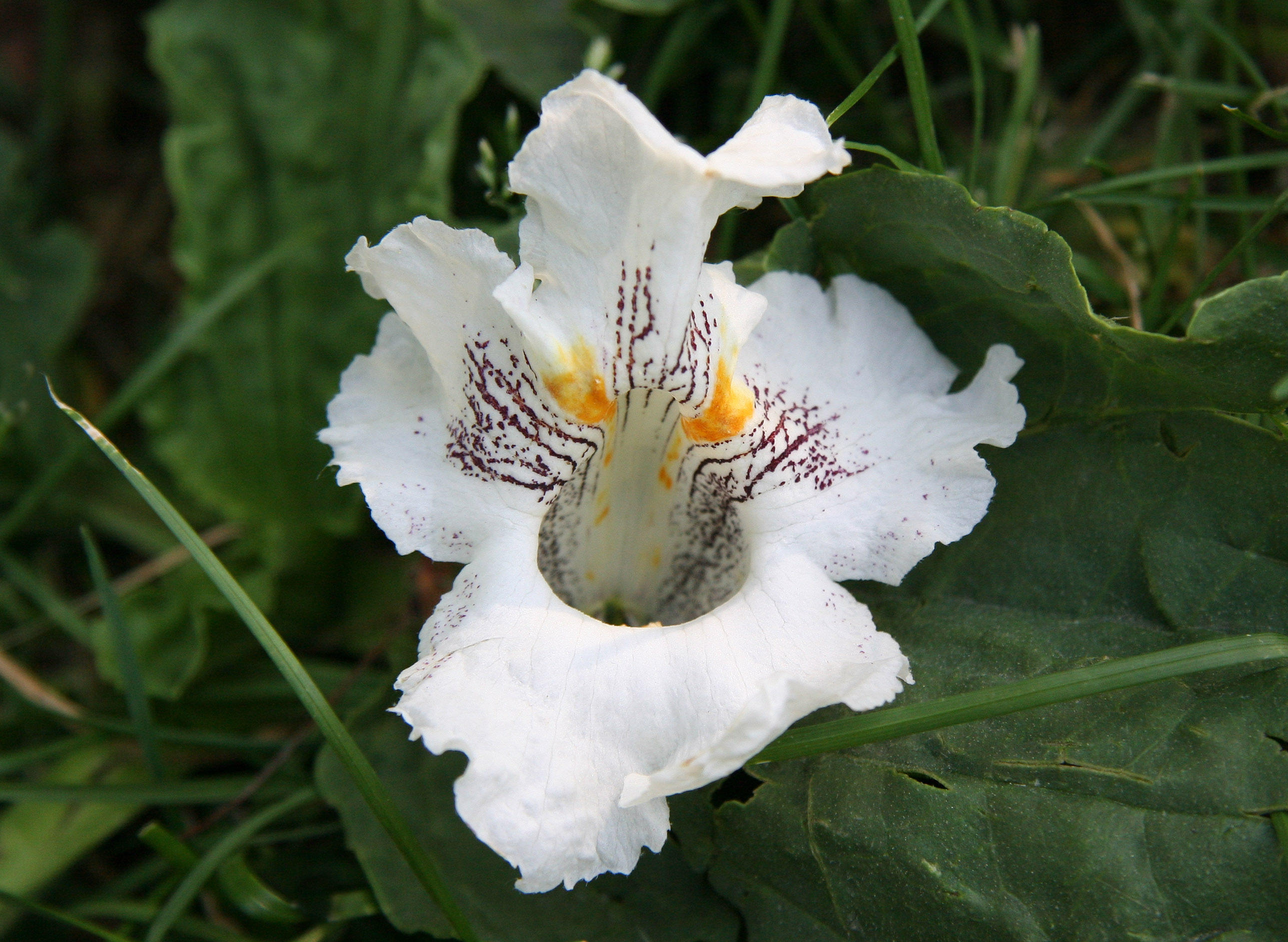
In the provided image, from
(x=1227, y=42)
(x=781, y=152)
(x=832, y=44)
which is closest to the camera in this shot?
(x=781, y=152)

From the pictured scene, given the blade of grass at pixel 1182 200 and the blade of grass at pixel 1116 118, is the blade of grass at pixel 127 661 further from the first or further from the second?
the blade of grass at pixel 1116 118

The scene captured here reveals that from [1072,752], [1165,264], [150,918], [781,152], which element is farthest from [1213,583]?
[150,918]

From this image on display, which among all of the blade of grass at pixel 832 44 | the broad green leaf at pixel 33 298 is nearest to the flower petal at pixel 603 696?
the blade of grass at pixel 832 44

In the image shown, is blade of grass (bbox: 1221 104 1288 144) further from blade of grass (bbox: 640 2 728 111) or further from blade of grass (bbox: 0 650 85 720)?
blade of grass (bbox: 0 650 85 720)

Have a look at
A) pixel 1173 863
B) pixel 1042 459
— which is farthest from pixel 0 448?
pixel 1173 863

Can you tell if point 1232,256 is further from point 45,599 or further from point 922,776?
point 45,599
